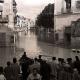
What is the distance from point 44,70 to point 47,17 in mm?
62554

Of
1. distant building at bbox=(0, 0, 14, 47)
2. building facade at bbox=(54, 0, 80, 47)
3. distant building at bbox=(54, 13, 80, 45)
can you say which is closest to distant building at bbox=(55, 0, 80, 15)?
building facade at bbox=(54, 0, 80, 47)

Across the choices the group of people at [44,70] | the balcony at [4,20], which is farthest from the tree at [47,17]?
the group of people at [44,70]

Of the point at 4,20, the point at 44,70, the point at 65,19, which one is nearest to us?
the point at 44,70

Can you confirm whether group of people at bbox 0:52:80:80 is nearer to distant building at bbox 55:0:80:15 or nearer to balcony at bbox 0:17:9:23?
distant building at bbox 55:0:80:15

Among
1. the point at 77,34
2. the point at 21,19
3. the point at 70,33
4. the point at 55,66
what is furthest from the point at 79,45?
the point at 21,19

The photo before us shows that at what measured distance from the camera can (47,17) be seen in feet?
237

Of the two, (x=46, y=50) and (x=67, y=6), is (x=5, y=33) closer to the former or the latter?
(x=46, y=50)

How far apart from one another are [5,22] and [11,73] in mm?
40629

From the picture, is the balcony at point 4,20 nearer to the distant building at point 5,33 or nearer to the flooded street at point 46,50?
the distant building at point 5,33

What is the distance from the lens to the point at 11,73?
908 cm

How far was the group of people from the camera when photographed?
8540 millimetres

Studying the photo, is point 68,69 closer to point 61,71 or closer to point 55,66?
point 61,71

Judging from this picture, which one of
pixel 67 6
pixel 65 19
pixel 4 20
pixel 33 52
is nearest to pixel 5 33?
pixel 4 20

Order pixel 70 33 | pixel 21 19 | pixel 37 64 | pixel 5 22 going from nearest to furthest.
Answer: pixel 37 64 < pixel 70 33 < pixel 5 22 < pixel 21 19
